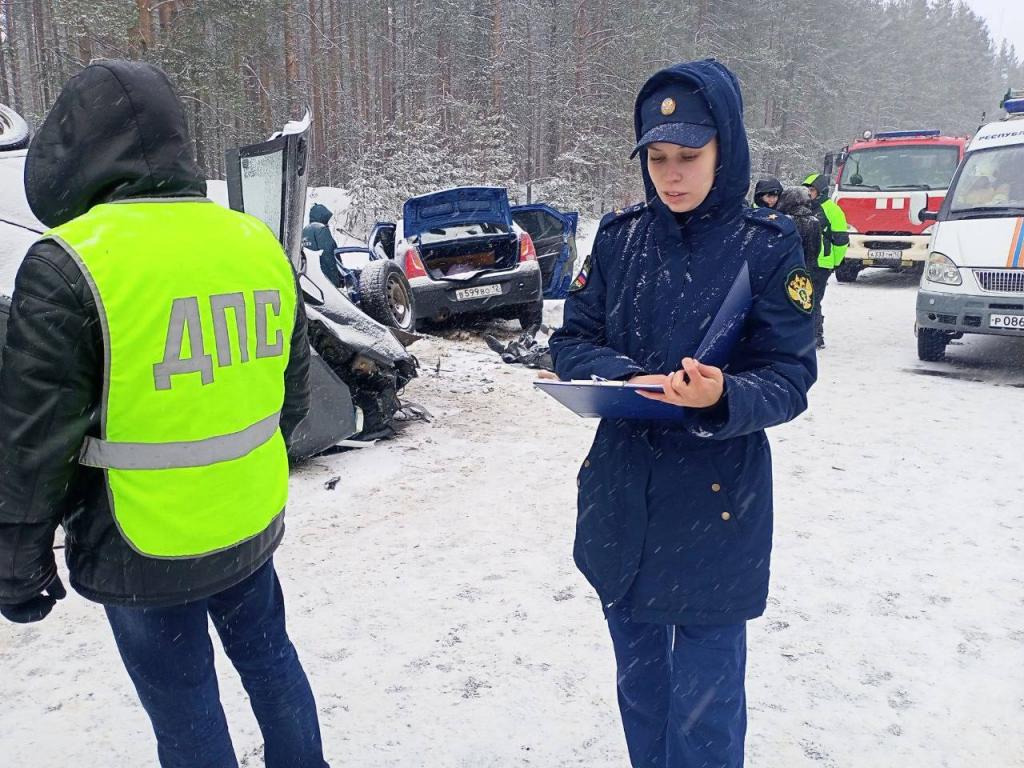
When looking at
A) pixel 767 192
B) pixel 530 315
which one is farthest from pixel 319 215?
pixel 767 192

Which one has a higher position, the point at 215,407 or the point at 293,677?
the point at 215,407

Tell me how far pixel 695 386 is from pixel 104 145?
136cm

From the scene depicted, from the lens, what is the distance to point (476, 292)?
905 centimetres

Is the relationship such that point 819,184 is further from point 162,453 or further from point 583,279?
point 162,453

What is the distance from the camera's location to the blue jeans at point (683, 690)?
1.88 metres

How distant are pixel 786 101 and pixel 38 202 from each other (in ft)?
151

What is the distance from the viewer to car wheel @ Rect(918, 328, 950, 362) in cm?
809

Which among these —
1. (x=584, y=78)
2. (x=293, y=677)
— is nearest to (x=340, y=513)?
(x=293, y=677)

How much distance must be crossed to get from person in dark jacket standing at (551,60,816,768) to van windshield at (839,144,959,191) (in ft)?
47.4

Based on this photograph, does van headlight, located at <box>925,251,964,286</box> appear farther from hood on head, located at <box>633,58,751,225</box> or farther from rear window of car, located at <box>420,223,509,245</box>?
hood on head, located at <box>633,58,751,225</box>

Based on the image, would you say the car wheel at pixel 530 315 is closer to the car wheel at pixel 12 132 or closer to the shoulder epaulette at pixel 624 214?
the car wheel at pixel 12 132

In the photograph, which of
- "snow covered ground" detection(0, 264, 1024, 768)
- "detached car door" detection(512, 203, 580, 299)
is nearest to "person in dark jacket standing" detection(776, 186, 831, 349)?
"snow covered ground" detection(0, 264, 1024, 768)

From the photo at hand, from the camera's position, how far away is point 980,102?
6919cm

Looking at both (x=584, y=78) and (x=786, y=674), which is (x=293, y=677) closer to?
(x=786, y=674)
